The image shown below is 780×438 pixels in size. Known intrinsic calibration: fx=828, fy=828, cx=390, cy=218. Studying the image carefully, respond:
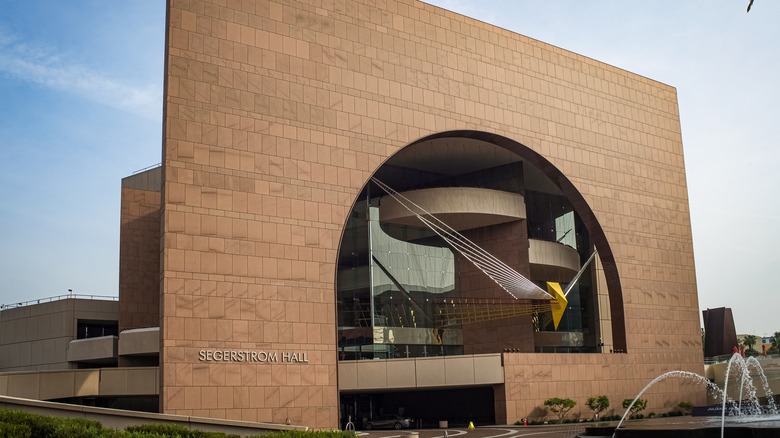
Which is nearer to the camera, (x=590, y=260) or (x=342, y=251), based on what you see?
(x=342, y=251)

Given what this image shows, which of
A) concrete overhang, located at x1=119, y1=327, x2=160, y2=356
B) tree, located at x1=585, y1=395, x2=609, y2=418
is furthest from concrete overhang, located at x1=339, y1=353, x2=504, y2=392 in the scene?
concrete overhang, located at x1=119, y1=327, x2=160, y2=356

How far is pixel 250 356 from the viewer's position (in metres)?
30.0

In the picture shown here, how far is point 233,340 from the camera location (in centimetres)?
2972

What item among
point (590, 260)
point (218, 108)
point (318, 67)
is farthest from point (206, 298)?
point (590, 260)

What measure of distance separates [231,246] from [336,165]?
5966 mm

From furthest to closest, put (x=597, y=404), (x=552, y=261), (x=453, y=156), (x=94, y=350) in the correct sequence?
(x=552, y=261), (x=453, y=156), (x=597, y=404), (x=94, y=350)

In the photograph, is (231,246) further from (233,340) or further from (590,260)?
(590,260)

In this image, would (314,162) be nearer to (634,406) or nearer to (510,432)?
(510,432)

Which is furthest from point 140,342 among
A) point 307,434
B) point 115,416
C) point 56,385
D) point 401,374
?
point 307,434

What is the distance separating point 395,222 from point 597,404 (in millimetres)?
13788

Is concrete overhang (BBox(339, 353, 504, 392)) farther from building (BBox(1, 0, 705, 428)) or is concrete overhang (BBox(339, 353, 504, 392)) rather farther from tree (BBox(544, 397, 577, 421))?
tree (BBox(544, 397, 577, 421))

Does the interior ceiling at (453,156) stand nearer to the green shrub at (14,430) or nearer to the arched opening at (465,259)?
the arched opening at (465,259)

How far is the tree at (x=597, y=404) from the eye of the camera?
40531 millimetres

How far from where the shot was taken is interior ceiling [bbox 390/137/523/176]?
143 feet
